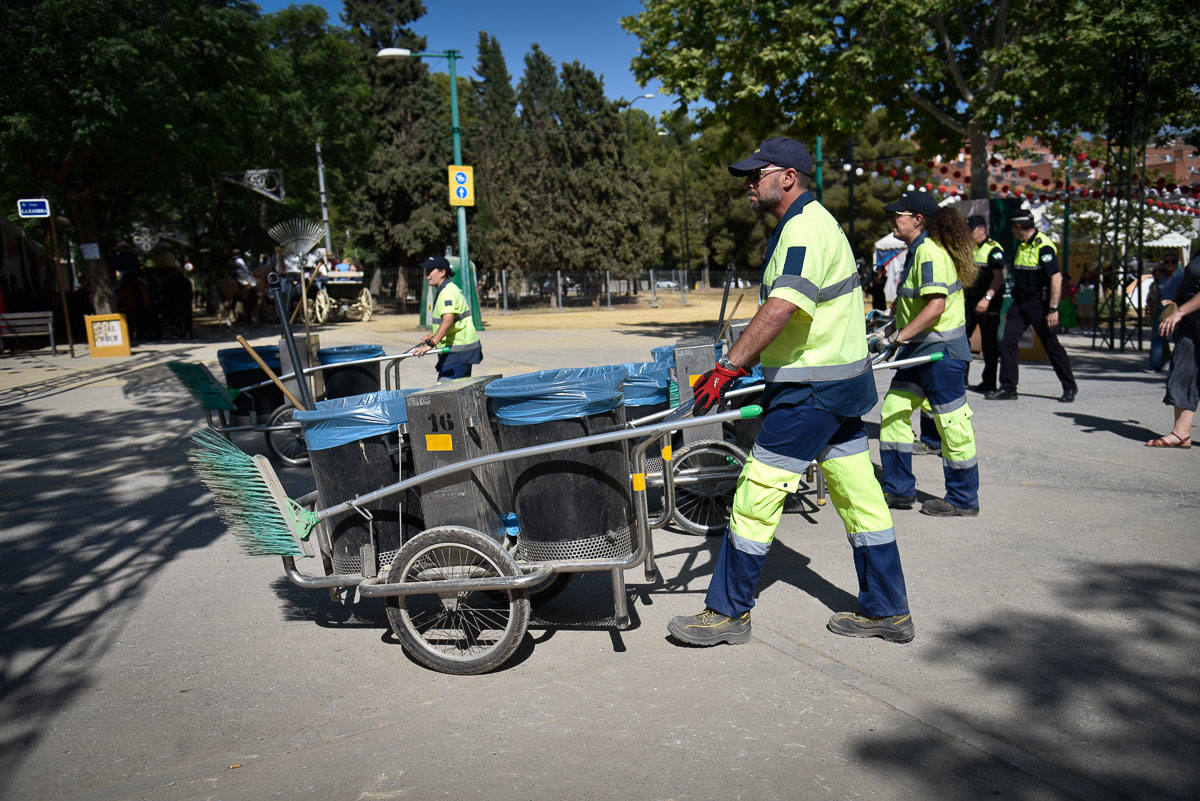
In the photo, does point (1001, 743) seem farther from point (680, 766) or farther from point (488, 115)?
point (488, 115)

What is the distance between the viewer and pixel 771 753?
10.2 ft

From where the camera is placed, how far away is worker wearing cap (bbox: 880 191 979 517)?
563 cm

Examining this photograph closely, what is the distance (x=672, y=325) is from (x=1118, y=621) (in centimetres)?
2238

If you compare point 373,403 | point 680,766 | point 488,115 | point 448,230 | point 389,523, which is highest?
point 488,115

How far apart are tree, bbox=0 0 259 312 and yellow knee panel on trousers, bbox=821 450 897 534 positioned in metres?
18.2

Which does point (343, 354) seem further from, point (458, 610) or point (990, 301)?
point (990, 301)

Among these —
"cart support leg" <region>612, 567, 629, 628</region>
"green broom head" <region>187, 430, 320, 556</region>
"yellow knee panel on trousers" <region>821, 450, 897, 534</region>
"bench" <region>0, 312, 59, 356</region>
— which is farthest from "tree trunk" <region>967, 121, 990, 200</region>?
"bench" <region>0, 312, 59, 356</region>

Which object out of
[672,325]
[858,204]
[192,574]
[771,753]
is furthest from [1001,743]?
[858,204]

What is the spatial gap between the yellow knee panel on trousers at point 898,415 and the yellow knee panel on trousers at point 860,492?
6.49 feet

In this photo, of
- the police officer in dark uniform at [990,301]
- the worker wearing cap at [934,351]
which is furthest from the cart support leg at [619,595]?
the police officer in dark uniform at [990,301]

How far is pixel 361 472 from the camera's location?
405cm

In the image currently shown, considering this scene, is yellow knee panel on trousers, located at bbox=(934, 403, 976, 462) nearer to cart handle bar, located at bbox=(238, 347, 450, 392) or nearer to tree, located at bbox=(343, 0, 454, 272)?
cart handle bar, located at bbox=(238, 347, 450, 392)

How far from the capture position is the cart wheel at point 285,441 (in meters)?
7.99

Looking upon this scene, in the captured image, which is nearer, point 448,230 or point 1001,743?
point 1001,743
